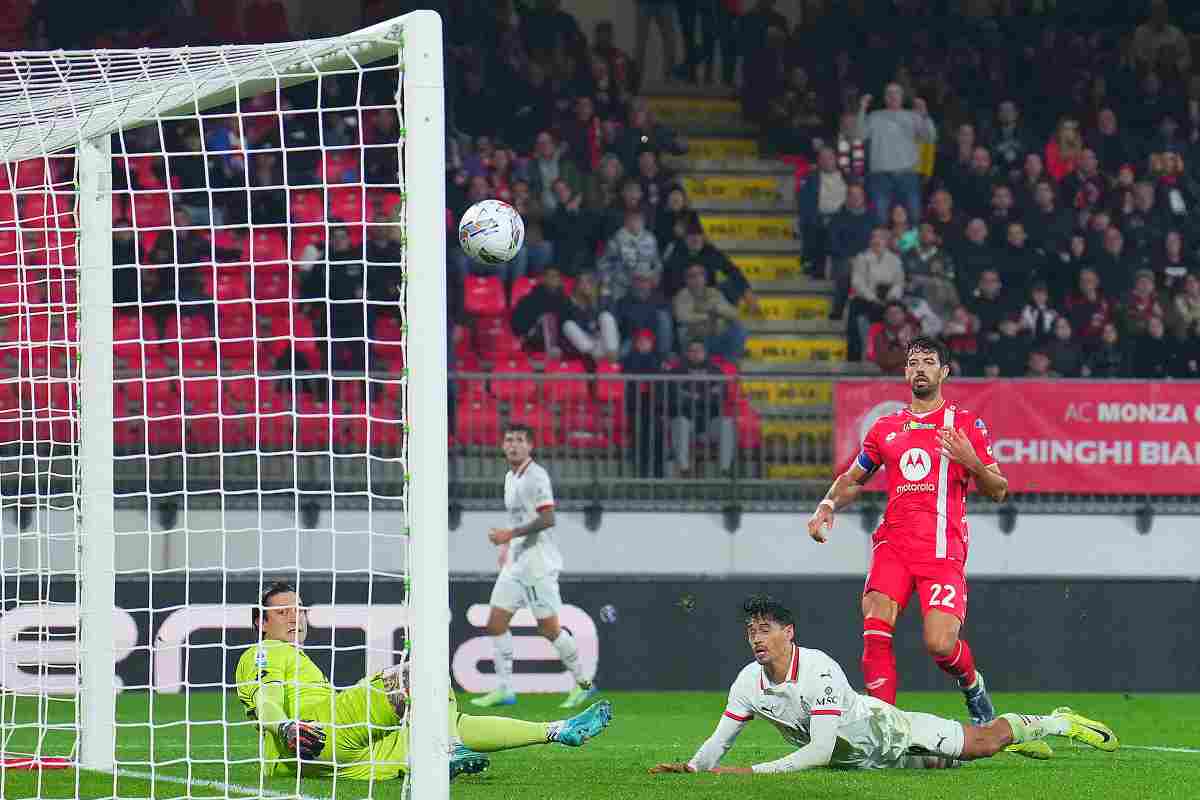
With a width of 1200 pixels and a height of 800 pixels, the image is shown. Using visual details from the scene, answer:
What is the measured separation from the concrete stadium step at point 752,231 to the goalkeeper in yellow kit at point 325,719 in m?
12.2

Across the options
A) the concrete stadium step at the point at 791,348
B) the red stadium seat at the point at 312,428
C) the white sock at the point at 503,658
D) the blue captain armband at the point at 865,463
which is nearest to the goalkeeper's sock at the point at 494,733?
the blue captain armband at the point at 865,463

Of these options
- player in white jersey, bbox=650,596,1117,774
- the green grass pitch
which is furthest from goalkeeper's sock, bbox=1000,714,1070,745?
the green grass pitch

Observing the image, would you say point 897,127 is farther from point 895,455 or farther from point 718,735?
point 718,735

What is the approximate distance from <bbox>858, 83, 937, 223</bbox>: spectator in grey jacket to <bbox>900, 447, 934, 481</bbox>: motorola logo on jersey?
10005mm

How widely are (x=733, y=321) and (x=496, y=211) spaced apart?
9.10m

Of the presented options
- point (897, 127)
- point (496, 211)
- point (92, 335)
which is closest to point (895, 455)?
point (496, 211)

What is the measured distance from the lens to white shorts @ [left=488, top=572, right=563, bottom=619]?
41.8ft

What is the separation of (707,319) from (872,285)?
1674 mm

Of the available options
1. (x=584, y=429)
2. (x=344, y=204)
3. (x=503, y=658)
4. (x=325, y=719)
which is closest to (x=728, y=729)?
(x=325, y=719)

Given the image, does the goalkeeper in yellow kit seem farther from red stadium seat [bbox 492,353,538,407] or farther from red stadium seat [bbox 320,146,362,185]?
red stadium seat [bbox 320,146,362,185]

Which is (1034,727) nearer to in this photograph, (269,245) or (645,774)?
(645,774)

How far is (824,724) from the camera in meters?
8.00

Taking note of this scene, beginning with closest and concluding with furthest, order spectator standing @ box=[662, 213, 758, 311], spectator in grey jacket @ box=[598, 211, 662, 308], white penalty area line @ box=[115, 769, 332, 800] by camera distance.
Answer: white penalty area line @ box=[115, 769, 332, 800], spectator in grey jacket @ box=[598, 211, 662, 308], spectator standing @ box=[662, 213, 758, 311]

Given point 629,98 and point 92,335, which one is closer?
point 92,335
